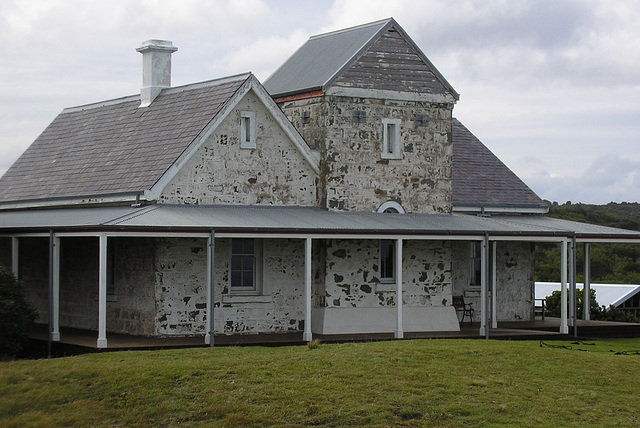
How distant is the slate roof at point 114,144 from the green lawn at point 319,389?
6.28 meters

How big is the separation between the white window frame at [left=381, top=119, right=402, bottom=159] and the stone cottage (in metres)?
0.04

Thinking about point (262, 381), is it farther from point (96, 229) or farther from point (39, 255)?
point (39, 255)

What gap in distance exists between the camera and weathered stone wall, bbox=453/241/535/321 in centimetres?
2984

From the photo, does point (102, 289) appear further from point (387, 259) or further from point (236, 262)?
point (387, 259)

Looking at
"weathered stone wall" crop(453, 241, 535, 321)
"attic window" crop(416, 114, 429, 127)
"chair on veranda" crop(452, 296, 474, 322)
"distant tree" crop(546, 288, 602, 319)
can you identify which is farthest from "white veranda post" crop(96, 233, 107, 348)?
"distant tree" crop(546, 288, 602, 319)

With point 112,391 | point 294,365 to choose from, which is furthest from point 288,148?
point 112,391

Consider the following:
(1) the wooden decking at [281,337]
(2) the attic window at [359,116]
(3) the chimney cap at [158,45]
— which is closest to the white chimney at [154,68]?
(3) the chimney cap at [158,45]

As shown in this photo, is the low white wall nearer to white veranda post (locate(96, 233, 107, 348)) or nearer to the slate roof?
the slate roof

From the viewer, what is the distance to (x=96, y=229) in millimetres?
21234

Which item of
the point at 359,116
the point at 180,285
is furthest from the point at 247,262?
the point at 359,116

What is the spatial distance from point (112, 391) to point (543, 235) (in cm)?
1289

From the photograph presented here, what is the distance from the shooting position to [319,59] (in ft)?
94.1

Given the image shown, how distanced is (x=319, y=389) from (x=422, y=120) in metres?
11.7

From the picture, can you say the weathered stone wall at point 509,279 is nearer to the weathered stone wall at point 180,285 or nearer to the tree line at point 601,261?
the weathered stone wall at point 180,285
